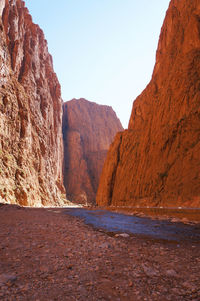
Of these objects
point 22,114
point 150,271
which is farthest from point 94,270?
point 22,114

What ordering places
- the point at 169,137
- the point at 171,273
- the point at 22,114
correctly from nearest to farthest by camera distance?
the point at 171,273 → the point at 169,137 → the point at 22,114

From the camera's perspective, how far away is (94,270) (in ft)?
8.72

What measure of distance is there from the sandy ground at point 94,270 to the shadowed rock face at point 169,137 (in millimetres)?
13152

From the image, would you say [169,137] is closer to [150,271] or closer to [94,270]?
[150,271]

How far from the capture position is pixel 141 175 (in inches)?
992

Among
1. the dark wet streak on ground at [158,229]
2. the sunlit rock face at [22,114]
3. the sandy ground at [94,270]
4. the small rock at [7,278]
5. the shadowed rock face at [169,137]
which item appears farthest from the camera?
the sunlit rock face at [22,114]

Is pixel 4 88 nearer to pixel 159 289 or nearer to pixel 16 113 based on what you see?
pixel 16 113

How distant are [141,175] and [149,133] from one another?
591 centimetres

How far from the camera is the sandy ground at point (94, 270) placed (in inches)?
79.5

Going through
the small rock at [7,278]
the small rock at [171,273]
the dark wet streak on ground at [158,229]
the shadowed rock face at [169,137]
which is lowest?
the dark wet streak on ground at [158,229]

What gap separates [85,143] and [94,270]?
8197 cm

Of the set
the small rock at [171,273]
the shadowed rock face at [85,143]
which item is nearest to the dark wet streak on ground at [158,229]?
the small rock at [171,273]

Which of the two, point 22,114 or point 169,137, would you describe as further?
point 22,114

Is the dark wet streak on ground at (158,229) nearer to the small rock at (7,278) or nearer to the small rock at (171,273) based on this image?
the small rock at (171,273)
